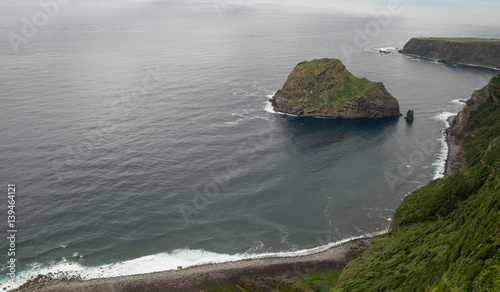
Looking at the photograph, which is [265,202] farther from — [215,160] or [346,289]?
[346,289]

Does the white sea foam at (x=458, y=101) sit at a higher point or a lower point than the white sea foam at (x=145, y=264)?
higher

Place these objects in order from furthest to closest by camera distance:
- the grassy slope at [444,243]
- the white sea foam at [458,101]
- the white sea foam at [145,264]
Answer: the white sea foam at [458,101] < the white sea foam at [145,264] < the grassy slope at [444,243]

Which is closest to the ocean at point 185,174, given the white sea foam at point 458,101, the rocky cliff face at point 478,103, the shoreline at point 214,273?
the shoreline at point 214,273

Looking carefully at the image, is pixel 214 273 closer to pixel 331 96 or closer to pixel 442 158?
pixel 442 158

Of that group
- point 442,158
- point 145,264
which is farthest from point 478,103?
point 145,264

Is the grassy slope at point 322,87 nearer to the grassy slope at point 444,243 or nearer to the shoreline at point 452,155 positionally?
the shoreline at point 452,155

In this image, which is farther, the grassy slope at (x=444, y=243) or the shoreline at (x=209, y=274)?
the shoreline at (x=209, y=274)
